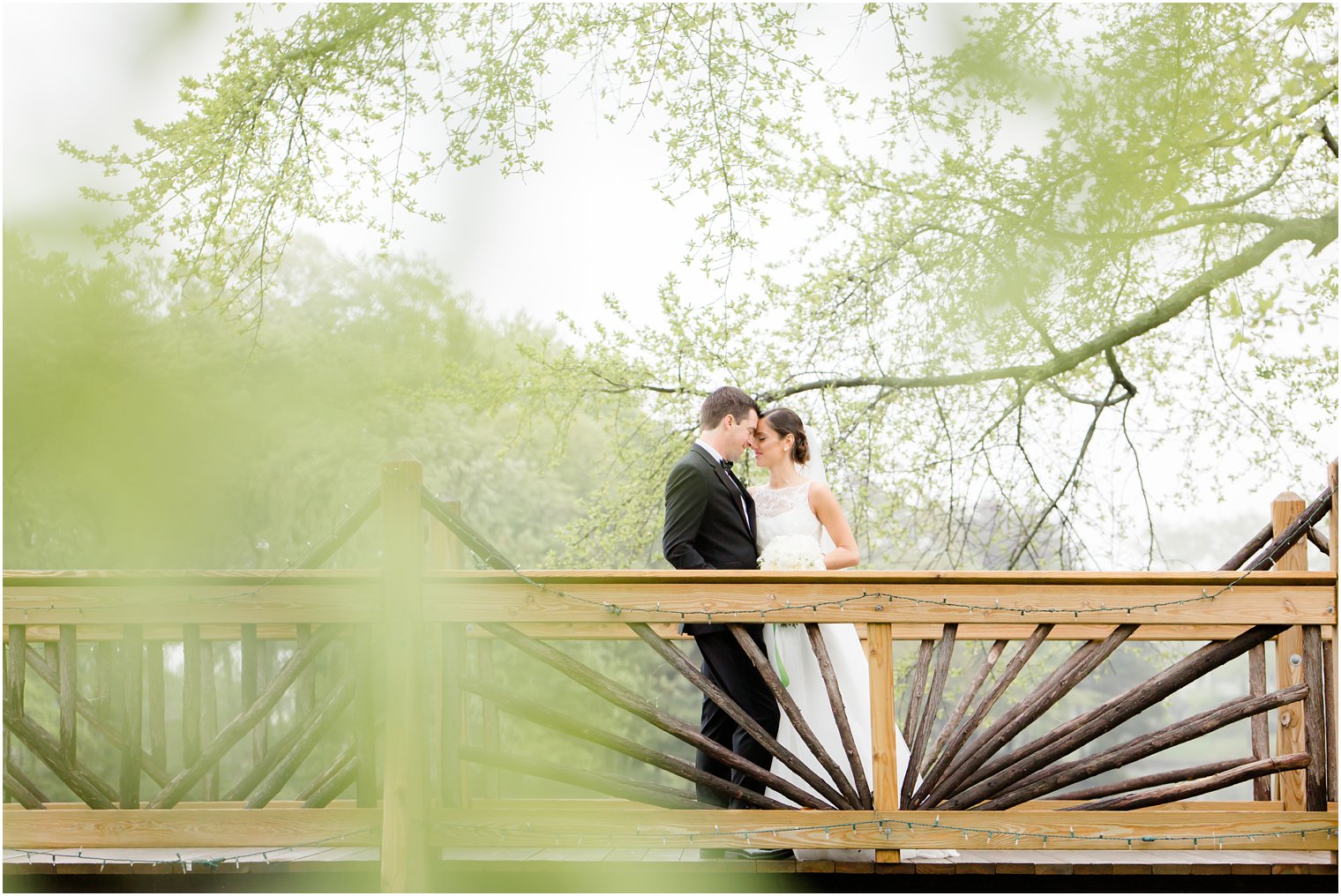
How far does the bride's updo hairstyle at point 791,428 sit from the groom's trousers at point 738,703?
0.72m

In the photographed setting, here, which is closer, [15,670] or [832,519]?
[15,670]

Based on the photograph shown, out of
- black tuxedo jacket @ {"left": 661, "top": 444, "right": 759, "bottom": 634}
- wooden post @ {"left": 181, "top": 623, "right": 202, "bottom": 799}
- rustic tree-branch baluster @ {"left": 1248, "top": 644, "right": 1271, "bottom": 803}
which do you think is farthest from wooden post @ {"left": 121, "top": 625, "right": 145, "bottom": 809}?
rustic tree-branch baluster @ {"left": 1248, "top": 644, "right": 1271, "bottom": 803}

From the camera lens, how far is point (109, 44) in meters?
0.70

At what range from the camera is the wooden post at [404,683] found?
3637 mm

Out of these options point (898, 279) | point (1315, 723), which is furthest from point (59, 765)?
point (898, 279)

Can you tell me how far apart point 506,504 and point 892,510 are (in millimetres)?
11980

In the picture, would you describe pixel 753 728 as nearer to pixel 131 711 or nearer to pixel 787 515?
pixel 787 515

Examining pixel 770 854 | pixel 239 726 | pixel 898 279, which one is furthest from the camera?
pixel 898 279

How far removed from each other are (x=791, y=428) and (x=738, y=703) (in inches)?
41.1

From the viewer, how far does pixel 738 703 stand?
3.91 m

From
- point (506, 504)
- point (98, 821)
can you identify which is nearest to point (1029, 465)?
point (98, 821)

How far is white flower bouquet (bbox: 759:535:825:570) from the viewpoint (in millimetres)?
4012

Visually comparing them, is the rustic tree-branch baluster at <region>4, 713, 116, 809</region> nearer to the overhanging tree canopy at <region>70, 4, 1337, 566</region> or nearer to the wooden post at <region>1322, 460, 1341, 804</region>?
the overhanging tree canopy at <region>70, 4, 1337, 566</region>

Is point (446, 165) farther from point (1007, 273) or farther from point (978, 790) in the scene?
point (978, 790)
